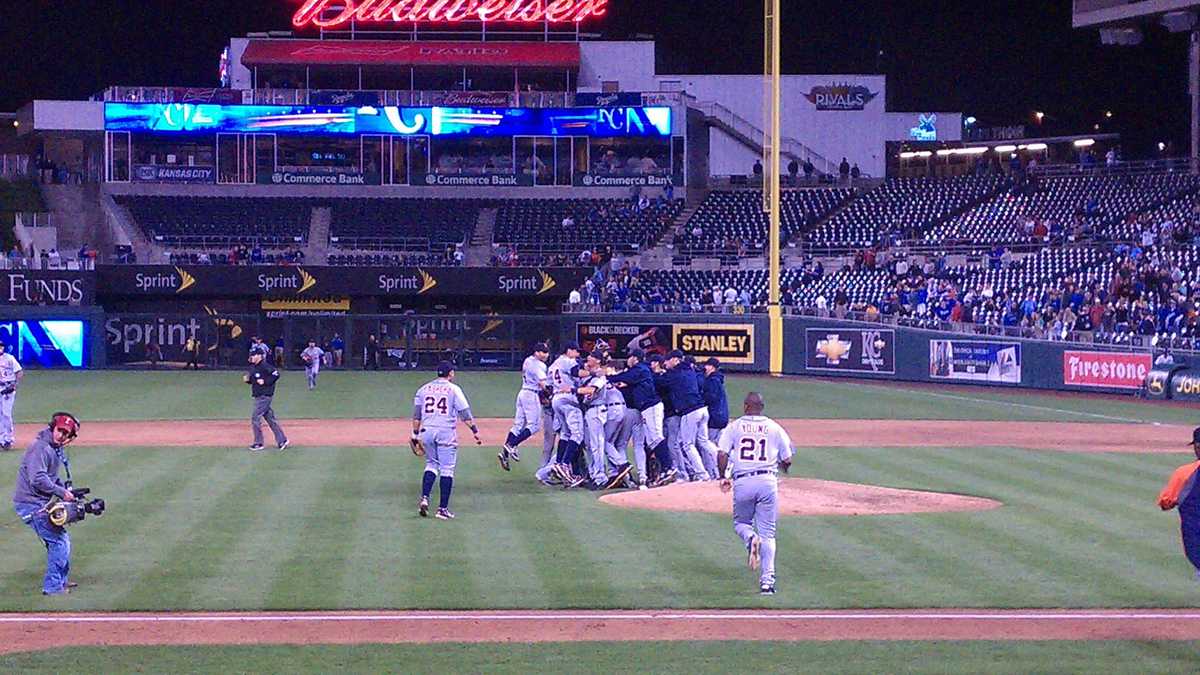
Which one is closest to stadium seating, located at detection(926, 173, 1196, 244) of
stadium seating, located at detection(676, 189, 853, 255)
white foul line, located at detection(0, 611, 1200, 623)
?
stadium seating, located at detection(676, 189, 853, 255)

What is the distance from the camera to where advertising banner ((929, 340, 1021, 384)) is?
41.8 m

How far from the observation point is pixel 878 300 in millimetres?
49250

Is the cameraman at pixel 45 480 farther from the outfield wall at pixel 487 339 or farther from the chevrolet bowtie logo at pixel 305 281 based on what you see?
the chevrolet bowtie logo at pixel 305 281

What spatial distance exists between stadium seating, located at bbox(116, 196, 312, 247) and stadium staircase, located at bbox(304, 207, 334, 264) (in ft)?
0.86

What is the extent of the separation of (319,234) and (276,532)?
46161 millimetres

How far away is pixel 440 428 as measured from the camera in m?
17.7

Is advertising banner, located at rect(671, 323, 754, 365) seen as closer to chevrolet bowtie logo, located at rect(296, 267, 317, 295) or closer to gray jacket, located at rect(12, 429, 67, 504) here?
chevrolet bowtie logo, located at rect(296, 267, 317, 295)

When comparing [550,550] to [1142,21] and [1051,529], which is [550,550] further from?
[1142,21]

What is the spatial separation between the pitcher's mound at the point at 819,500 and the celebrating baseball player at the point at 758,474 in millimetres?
4905

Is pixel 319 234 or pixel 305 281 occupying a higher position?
pixel 319 234

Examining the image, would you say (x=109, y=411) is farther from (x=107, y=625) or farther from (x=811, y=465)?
(x=107, y=625)

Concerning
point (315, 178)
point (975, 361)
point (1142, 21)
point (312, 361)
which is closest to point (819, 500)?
point (975, 361)

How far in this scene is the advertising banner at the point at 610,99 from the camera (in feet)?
212

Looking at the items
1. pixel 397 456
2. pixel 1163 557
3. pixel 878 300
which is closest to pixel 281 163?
pixel 878 300
